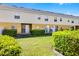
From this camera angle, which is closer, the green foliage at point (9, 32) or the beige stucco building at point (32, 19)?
the green foliage at point (9, 32)

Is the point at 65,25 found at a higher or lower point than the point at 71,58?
higher

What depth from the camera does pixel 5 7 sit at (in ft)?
16.5

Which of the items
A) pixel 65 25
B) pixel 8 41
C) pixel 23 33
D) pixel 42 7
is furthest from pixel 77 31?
pixel 8 41

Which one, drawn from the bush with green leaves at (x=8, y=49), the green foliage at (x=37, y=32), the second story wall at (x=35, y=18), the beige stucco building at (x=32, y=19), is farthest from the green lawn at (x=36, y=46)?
the bush with green leaves at (x=8, y=49)

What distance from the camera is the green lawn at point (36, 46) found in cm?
502

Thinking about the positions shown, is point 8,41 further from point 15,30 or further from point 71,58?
point 71,58

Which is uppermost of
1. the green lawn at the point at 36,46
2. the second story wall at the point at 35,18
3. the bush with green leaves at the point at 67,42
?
the second story wall at the point at 35,18

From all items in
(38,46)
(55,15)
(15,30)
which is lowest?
(38,46)

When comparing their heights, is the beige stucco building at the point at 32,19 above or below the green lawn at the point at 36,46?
above

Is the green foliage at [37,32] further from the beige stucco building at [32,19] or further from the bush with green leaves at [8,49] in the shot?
the bush with green leaves at [8,49]

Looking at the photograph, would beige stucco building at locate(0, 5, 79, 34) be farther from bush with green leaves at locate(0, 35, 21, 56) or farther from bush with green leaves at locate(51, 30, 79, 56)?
bush with green leaves at locate(0, 35, 21, 56)

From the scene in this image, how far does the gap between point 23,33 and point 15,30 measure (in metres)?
0.22

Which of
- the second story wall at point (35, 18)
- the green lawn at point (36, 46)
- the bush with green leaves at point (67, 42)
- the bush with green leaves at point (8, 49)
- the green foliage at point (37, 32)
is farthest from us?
the second story wall at point (35, 18)

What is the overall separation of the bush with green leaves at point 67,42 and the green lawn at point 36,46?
228 mm
